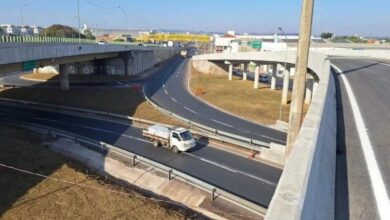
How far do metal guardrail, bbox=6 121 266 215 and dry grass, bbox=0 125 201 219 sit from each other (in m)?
2.46

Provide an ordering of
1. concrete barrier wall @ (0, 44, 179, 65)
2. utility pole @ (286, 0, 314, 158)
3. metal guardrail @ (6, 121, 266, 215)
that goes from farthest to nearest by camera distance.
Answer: concrete barrier wall @ (0, 44, 179, 65) → metal guardrail @ (6, 121, 266, 215) → utility pole @ (286, 0, 314, 158)

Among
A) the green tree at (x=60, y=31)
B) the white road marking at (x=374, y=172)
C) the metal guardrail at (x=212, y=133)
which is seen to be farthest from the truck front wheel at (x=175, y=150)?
the green tree at (x=60, y=31)

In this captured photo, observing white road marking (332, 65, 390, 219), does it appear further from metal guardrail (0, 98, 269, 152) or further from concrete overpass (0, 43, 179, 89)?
concrete overpass (0, 43, 179, 89)

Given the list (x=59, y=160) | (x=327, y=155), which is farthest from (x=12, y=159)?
(x=327, y=155)

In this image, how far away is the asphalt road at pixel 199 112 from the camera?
136 ft

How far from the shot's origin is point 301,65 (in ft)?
66.2

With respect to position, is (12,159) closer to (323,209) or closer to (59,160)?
(59,160)

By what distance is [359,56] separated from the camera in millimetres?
59094

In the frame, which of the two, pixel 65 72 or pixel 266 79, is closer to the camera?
pixel 65 72

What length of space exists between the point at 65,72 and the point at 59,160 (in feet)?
135

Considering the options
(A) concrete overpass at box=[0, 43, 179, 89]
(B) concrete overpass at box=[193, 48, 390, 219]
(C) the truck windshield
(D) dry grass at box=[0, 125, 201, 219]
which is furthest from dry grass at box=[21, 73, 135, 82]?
(B) concrete overpass at box=[193, 48, 390, 219]

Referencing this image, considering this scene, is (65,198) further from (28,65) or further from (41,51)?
(41,51)

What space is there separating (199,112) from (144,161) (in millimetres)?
23446

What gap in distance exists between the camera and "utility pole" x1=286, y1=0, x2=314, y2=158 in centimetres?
1934
